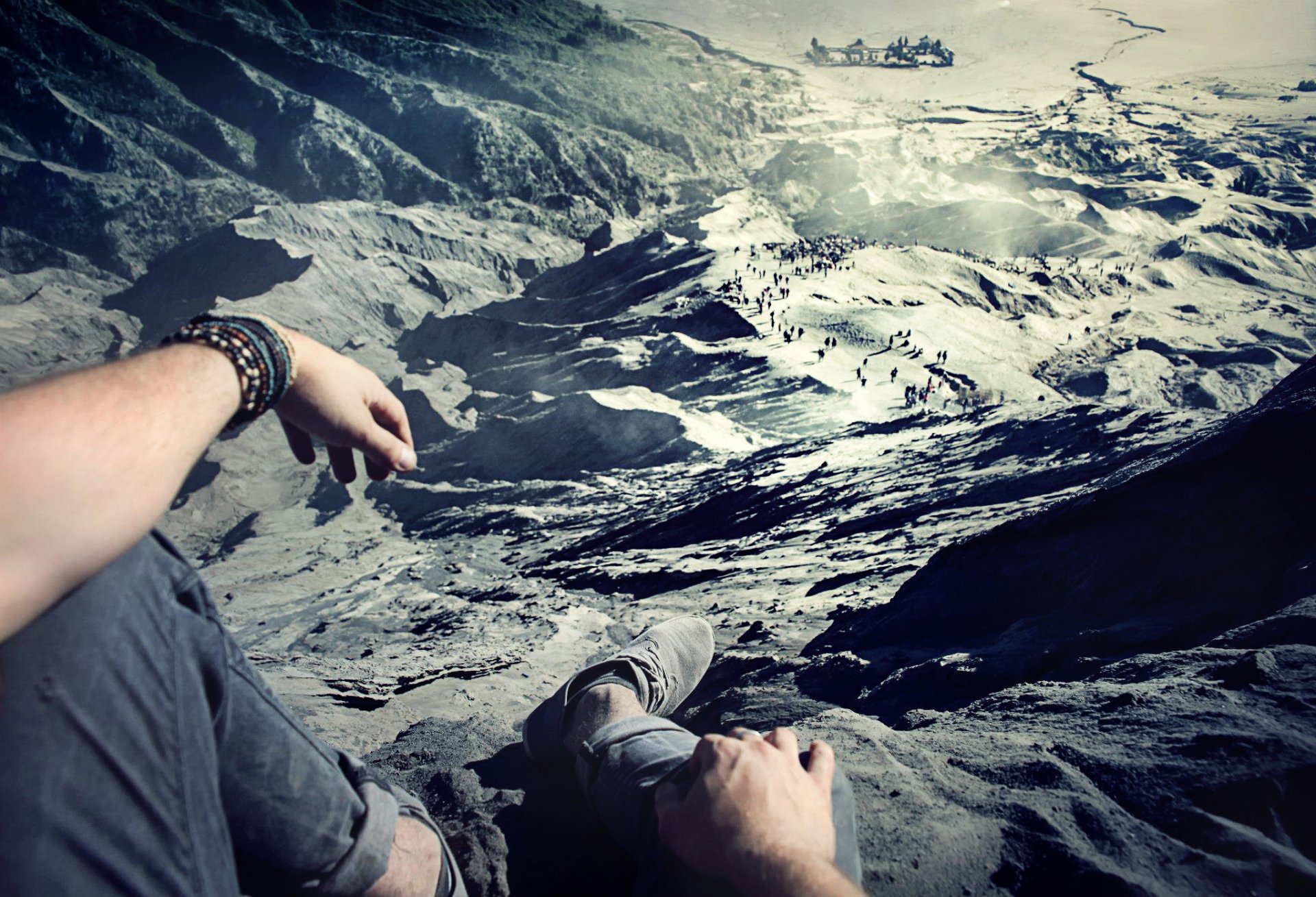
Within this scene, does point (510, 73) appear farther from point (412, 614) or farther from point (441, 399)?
point (412, 614)

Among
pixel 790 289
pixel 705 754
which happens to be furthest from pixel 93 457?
pixel 790 289

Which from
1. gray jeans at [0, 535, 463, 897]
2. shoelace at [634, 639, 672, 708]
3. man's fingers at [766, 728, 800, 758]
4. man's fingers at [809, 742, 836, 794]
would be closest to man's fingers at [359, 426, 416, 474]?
gray jeans at [0, 535, 463, 897]

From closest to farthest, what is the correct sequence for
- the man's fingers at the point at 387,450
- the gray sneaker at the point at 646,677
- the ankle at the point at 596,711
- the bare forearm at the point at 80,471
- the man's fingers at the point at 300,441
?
the bare forearm at the point at 80,471
the man's fingers at the point at 387,450
the man's fingers at the point at 300,441
the ankle at the point at 596,711
the gray sneaker at the point at 646,677

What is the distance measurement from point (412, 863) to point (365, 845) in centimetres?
24

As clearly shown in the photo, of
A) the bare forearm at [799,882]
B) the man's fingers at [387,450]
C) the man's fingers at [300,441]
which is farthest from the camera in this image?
the man's fingers at [300,441]

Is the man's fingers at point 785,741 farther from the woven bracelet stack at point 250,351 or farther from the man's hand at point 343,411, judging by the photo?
the woven bracelet stack at point 250,351

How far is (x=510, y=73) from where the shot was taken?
6059 centimetres

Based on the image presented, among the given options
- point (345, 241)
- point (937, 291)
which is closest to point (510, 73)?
point (345, 241)

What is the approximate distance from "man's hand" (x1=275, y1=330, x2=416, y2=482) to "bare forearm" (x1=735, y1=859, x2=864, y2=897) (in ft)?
4.21

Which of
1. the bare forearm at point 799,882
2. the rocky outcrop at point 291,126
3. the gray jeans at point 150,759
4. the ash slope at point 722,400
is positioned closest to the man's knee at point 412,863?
the gray jeans at point 150,759

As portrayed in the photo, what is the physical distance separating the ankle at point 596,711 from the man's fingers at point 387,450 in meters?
1.21

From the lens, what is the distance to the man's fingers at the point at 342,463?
210 centimetres

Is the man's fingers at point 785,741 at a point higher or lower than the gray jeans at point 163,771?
lower

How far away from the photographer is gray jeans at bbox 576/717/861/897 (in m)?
1.66
